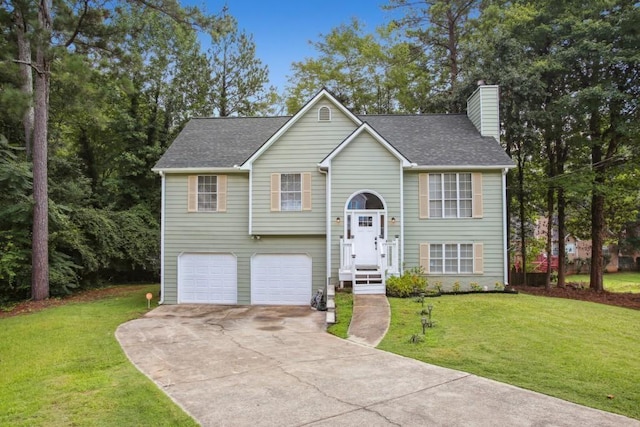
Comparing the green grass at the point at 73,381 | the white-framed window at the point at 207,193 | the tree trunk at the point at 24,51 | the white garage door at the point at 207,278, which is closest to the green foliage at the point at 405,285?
the white garage door at the point at 207,278

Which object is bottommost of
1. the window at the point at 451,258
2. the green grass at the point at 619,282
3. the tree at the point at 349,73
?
the green grass at the point at 619,282

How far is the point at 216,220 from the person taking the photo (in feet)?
48.5

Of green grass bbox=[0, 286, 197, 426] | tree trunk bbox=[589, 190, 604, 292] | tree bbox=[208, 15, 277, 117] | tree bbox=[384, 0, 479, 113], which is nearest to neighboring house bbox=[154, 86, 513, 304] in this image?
green grass bbox=[0, 286, 197, 426]

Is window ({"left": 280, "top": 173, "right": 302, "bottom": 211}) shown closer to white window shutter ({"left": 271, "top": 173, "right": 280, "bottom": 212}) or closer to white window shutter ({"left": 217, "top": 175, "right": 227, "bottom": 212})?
white window shutter ({"left": 271, "top": 173, "right": 280, "bottom": 212})

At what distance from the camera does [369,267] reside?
13453 mm

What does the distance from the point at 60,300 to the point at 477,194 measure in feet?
49.0

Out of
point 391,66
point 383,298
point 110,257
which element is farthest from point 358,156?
point 391,66

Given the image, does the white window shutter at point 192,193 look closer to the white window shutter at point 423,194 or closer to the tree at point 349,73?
the white window shutter at point 423,194

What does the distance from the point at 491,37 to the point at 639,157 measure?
24.6 feet

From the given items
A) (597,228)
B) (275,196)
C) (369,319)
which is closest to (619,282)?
(597,228)

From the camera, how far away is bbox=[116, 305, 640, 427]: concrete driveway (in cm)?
452

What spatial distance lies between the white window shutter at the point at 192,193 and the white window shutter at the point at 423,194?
7782 mm

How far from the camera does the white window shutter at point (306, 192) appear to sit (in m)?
14.3

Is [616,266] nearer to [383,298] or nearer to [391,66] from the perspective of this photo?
[391,66]
